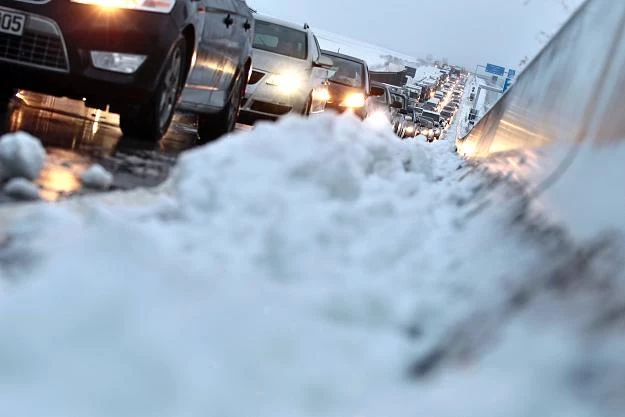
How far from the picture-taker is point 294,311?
2.51 meters

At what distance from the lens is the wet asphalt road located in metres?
5.13

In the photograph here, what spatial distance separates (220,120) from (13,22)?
359 cm

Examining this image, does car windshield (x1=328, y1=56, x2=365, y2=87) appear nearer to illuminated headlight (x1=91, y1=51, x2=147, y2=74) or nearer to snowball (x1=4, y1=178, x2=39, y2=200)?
illuminated headlight (x1=91, y1=51, x2=147, y2=74)

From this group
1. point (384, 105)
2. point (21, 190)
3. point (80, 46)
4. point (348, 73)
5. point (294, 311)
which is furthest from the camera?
point (384, 105)

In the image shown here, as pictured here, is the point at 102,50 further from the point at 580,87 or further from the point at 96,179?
the point at 580,87

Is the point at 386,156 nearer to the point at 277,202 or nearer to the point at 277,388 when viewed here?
the point at 277,202

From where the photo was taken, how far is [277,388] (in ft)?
7.07

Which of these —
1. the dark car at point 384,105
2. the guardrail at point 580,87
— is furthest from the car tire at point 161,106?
the dark car at point 384,105

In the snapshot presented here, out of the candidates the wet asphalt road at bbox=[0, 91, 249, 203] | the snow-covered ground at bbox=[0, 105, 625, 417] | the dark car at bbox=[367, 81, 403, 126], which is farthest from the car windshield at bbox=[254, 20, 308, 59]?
the snow-covered ground at bbox=[0, 105, 625, 417]

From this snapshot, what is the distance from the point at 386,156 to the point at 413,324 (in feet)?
9.43

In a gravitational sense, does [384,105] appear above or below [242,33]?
below

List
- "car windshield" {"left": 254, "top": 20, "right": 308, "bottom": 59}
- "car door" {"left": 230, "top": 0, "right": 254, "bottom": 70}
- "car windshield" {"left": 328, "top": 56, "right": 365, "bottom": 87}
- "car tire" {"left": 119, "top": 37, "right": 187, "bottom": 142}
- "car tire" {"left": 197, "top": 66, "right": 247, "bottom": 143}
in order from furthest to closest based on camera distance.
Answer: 1. "car windshield" {"left": 328, "top": 56, "right": 365, "bottom": 87}
2. "car windshield" {"left": 254, "top": 20, "right": 308, "bottom": 59}
3. "car tire" {"left": 197, "top": 66, "right": 247, "bottom": 143}
4. "car door" {"left": 230, "top": 0, "right": 254, "bottom": 70}
5. "car tire" {"left": 119, "top": 37, "right": 187, "bottom": 142}

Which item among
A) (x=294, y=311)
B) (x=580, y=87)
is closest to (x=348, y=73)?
(x=580, y=87)

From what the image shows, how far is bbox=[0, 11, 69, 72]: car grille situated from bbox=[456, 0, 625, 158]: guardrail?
10.8 feet
